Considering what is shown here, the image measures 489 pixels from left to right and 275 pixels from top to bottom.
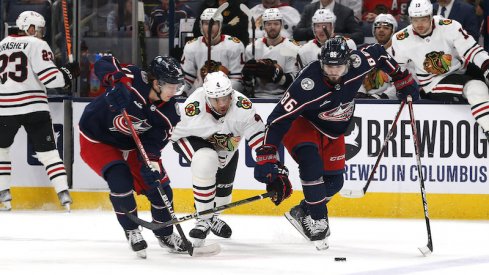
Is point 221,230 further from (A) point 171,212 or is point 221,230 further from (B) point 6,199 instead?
(B) point 6,199

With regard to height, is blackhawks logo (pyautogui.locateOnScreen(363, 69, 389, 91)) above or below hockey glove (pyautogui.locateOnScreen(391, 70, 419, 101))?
below

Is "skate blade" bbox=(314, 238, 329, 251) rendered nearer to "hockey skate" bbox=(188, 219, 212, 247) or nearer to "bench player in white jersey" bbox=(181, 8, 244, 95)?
"hockey skate" bbox=(188, 219, 212, 247)

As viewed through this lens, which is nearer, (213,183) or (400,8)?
(213,183)

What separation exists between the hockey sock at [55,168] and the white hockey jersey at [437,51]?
2.40m

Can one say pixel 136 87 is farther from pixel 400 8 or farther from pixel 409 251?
pixel 400 8

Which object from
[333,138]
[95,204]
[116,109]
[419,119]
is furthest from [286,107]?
[95,204]

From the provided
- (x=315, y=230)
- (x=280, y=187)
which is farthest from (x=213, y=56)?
(x=280, y=187)

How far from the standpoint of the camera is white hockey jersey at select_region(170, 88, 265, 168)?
611 centimetres

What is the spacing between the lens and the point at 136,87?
5805 mm

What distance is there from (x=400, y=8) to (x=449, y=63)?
1.19m

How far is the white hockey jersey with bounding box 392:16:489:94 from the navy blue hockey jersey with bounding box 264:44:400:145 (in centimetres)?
135

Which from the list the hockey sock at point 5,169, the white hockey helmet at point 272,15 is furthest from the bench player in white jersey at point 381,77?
the hockey sock at point 5,169

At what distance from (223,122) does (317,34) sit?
216cm

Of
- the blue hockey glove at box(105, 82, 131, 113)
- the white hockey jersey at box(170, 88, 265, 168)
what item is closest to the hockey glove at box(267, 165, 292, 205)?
the white hockey jersey at box(170, 88, 265, 168)
